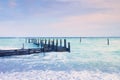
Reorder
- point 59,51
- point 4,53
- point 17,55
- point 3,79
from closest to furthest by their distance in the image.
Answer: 1. point 3,79
2. point 4,53
3. point 17,55
4. point 59,51

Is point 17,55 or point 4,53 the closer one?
point 4,53

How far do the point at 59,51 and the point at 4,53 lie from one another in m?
13.1

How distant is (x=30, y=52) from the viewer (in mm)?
37875

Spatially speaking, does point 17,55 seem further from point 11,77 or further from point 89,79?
point 89,79

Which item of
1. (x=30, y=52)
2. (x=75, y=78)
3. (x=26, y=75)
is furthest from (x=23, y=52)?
(x=75, y=78)

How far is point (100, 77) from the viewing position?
63.7 ft

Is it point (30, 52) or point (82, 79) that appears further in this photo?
point (30, 52)

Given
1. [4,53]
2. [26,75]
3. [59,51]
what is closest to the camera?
[26,75]

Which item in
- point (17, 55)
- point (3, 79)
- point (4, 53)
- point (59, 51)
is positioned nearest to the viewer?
point (3, 79)

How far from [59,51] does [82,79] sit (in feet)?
85.9

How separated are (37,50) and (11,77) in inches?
806

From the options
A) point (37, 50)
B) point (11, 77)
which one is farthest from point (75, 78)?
point (37, 50)

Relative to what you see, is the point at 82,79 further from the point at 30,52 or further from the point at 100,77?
the point at 30,52

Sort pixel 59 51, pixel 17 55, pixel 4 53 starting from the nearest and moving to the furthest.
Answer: pixel 4 53 → pixel 17 55 → pixel 59 51
